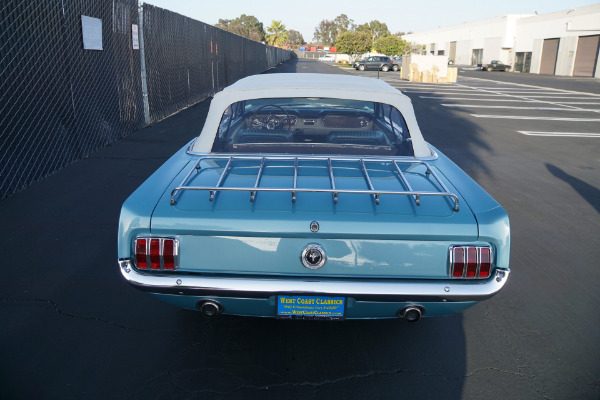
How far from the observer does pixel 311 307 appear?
96.4 inches

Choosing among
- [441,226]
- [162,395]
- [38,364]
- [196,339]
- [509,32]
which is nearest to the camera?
[441,226]

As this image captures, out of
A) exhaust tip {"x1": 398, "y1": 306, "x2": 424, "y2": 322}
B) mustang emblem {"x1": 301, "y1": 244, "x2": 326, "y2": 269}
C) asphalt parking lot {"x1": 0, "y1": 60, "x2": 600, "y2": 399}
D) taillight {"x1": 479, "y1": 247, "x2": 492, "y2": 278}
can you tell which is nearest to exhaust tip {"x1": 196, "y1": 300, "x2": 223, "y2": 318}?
asphalt parking lot {"x1": 0, "y1": 60, "x2": 600, "y2": 399}

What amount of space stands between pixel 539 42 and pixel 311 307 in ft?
199

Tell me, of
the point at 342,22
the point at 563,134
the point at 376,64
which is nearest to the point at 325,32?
the point at 342,22

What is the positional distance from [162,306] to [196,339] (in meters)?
0.51

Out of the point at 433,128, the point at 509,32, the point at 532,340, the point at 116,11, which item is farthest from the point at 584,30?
the point at 532,340

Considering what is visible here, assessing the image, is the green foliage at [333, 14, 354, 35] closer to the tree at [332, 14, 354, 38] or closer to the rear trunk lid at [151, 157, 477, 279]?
the tree at [332, 14, 354, 38]

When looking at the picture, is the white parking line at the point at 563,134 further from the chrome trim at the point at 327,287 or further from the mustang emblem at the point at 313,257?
the mustang emblem at the point at 313,257

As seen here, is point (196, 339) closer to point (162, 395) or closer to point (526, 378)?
point (162, 395)

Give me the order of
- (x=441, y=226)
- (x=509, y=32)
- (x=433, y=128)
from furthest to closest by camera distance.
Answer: (x=509, y=32)
(x=433, y=128)
(x=441, y=226)

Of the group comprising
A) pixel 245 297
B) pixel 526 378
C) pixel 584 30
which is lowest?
pixel 526 378

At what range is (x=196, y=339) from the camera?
3.04 metres

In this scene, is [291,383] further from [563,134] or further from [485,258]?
[563,134]

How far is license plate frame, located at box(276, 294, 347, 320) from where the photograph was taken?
2.42 meters
